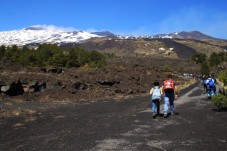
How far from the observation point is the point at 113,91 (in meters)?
38.2

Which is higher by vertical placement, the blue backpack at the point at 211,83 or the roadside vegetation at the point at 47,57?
the roadside vegetation at the point at 47,57

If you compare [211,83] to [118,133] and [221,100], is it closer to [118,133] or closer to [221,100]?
[221,100]

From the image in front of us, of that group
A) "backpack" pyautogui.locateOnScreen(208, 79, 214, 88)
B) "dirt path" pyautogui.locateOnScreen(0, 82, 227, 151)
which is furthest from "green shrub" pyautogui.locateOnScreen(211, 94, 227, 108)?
"backpack" pyautogui.locateOnScreen(208, 79, 214, 88)

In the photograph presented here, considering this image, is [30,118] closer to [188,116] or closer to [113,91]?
[188,116]

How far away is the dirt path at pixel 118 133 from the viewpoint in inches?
469

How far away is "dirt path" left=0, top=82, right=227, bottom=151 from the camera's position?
469 inches

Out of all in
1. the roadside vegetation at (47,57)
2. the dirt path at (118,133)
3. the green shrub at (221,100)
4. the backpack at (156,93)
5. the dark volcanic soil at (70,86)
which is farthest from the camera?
the roadside vegetation at (47,57)

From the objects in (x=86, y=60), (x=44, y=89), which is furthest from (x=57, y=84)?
(x=86, y=60)

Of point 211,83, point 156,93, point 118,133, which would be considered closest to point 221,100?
point 156,93

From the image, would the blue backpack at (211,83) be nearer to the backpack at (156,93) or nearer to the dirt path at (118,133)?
the dirt path at (118,133)

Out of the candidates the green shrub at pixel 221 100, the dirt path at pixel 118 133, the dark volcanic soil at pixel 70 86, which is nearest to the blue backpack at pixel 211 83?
the green shrub at pixel 221 100

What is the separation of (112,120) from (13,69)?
25433 millimetres

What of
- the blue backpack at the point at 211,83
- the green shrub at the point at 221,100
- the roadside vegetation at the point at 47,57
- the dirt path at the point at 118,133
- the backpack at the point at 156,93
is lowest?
the dirt path at the point at 118,133

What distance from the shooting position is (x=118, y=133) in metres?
14.2
